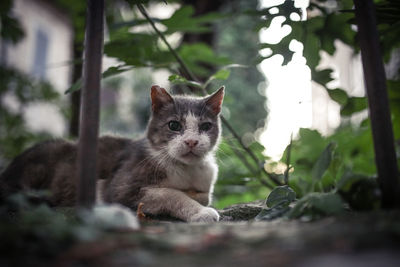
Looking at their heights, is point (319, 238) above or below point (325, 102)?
below

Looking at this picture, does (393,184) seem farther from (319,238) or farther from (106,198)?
(106,198)

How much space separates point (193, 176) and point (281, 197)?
1020 millimetres

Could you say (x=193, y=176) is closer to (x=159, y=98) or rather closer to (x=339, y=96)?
(x=159, y=98)

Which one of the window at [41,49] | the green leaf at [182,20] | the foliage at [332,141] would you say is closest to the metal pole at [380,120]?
the foliage at [332,141]

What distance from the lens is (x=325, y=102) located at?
1112cm

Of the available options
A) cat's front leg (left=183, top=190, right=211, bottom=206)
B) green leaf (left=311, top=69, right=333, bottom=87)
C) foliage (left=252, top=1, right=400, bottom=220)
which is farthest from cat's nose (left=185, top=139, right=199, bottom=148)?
green leaf (left=311, top=69, right=333, bottom=87)

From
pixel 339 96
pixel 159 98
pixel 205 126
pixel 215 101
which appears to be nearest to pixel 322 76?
pixel 339 96

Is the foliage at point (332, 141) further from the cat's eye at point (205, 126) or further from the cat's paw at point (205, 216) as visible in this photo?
the cat's eye at point (205, 126)

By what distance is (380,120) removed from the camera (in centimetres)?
143

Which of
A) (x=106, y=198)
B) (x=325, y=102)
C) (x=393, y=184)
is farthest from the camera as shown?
(x=325, y=102)

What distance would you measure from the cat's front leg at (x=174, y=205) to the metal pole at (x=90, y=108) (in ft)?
2.95

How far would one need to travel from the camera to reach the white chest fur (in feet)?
8.50

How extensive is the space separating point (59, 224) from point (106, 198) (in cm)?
173

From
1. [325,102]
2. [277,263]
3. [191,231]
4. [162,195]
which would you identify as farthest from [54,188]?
[325,102]
